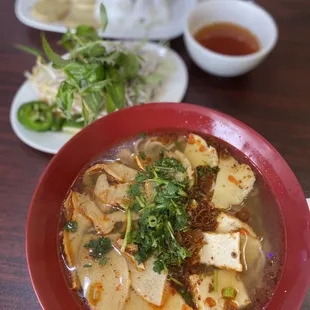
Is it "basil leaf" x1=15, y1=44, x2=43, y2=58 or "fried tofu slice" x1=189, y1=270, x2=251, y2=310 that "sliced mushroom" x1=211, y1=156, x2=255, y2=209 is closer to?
"fried tofu slice" x1=189, y1=270, x2=251, y2=310

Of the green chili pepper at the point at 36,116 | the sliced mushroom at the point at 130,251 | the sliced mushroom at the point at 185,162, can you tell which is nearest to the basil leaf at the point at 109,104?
the green chili pepper at the point at 36,116

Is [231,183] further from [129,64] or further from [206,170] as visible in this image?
[129,64]

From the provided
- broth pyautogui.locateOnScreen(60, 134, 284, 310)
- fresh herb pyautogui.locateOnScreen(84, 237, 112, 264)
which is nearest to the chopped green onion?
broth pyautogui.locateOnScreen(60, 134, 284, 310)

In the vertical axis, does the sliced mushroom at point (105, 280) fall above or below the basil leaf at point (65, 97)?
below

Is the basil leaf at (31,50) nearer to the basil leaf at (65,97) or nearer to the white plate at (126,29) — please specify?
the white plate at (126,29)

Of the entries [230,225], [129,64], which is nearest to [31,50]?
[129,64]
